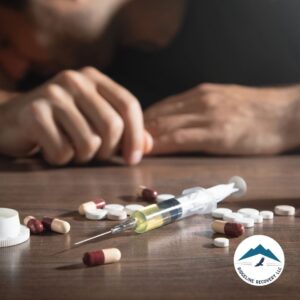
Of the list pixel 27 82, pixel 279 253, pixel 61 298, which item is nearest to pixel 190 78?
pixel 27 82

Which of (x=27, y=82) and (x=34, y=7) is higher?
(x=34, y=7)

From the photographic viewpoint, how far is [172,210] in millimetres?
607

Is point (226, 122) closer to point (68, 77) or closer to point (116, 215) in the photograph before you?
point (68, 77)

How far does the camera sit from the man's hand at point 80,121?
918 mm

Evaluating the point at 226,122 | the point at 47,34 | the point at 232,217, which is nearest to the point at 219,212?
the point at 232,217

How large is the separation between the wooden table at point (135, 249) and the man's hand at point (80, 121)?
72 mm

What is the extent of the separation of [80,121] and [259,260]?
1.55ft

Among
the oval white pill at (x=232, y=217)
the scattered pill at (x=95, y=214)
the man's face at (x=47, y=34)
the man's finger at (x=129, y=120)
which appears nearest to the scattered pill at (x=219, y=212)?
the oval white pill at (x=232, y=217)

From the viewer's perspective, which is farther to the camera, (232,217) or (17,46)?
(17,46)

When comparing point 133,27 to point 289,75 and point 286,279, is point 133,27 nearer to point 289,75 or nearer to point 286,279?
point 289,75

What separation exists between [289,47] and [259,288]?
1.03 metres

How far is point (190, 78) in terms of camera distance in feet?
4.61

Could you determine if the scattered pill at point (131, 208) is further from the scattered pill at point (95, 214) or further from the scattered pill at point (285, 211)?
the scattered pill at point (285, 211)

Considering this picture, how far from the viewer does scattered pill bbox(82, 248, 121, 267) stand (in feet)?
1.58
